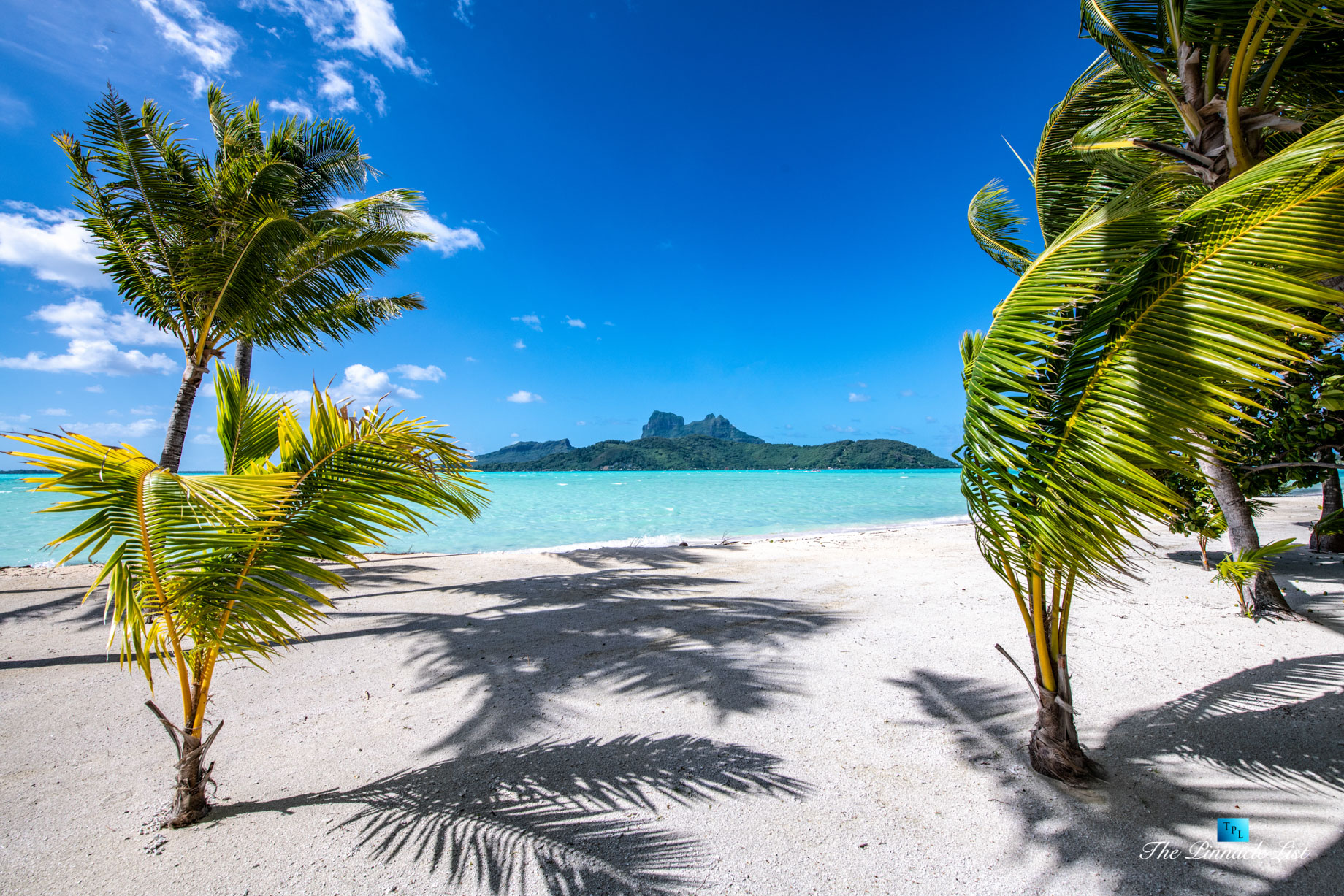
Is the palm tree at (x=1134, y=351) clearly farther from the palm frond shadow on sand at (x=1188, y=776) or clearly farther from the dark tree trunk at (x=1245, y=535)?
the dark tree trunk at (x=1245, y=535)

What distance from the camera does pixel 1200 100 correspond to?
10.9 ft

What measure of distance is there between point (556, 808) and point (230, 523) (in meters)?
1.84

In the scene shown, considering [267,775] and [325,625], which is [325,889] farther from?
[325,625]

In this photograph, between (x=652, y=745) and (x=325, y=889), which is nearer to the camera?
(x=325, y=889)

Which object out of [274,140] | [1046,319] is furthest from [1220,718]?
[274,140]

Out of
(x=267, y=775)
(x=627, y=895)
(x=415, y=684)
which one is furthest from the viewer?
(x=415, y=684)

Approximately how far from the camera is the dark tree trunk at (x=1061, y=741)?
7.78 ft

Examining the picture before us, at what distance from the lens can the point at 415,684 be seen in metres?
3.87

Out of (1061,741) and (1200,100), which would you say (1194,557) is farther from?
(1061,741)

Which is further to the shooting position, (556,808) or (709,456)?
(709,456)

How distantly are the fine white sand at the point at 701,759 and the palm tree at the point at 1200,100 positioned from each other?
145 cm

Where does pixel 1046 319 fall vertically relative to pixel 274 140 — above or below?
below

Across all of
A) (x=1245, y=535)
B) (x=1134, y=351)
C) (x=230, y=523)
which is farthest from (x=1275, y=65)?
(x=230, y=523)

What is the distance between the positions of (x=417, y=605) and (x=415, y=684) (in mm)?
2375
